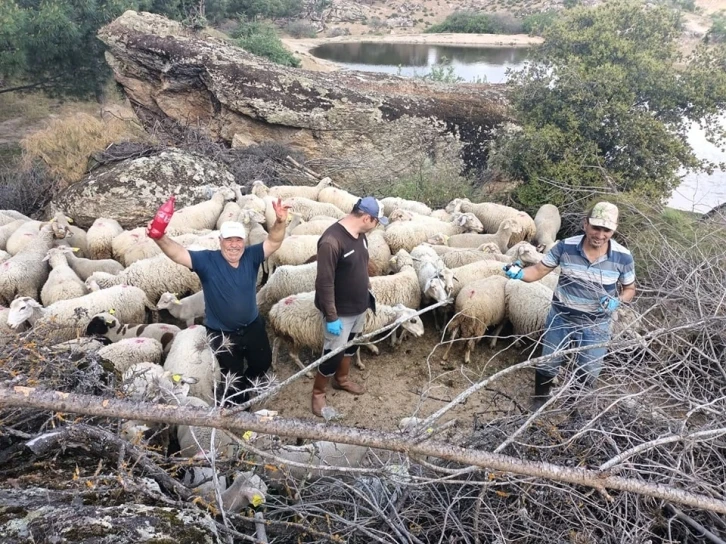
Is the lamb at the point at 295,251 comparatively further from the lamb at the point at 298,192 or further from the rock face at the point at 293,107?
the rock face at the point at 293,107

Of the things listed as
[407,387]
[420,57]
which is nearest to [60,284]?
[407,387]

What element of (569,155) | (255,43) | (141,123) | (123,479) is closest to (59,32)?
(141,123)

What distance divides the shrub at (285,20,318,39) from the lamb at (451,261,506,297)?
41.7m

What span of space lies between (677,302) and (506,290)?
1967 mm

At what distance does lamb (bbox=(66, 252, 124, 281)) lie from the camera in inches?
250

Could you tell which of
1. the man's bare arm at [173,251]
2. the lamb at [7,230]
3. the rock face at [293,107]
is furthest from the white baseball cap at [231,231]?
the rock face at [293,107]

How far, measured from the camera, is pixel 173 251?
11.6 feet

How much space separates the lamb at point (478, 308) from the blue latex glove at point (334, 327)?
5.46 ft

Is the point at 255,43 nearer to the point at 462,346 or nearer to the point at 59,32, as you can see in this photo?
the point at 59,32

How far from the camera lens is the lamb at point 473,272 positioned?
5.77 m

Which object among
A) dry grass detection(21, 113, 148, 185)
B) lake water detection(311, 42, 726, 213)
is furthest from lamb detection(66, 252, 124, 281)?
lake water detection(311, 42, 726, 213)

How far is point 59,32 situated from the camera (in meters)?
12.1

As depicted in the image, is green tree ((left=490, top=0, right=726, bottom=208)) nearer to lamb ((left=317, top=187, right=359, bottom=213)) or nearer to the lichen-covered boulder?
lamb ((left=317, top=187, right=359, bottom=213))

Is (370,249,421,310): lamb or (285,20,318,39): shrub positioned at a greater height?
(285,20,318,39): shrub
